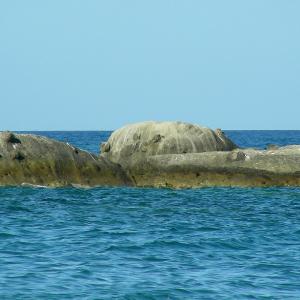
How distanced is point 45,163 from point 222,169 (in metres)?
5.99

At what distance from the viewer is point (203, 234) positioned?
878 inches

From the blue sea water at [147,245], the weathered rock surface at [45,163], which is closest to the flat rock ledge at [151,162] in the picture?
the weathered rock surface at [45,163]

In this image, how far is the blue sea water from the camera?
15.9 m

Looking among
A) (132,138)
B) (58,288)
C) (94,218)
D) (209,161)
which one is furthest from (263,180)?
(58,288)

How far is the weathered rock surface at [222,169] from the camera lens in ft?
111

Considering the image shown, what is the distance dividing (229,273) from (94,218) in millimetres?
8774

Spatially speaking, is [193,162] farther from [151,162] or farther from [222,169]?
[151,162]

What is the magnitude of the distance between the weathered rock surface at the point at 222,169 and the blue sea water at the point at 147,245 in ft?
5.92

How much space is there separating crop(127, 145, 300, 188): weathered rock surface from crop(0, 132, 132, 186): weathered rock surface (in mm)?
1912

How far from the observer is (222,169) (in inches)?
1337

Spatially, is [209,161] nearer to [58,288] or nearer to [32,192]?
[32,192]

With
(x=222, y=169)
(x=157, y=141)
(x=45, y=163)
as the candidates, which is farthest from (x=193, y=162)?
(x=45, y=163)

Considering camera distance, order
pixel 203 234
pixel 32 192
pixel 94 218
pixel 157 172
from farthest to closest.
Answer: pixel 157 172 < pixel 32 192 < pixel 94 218 < pixel 203 234

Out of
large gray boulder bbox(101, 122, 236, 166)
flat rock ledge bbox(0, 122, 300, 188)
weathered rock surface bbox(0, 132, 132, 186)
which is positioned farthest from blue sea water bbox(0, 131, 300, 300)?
large gray boulder bbox(101, 122, 236, 166)
